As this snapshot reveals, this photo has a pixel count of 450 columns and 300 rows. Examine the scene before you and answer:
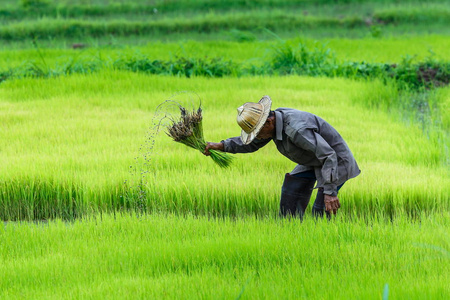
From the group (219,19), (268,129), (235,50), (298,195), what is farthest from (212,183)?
(219,19)

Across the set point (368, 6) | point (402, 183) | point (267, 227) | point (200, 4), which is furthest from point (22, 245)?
point (368, 6)

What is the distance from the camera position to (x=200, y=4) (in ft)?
40.7

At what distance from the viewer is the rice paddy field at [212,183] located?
8.63 feet

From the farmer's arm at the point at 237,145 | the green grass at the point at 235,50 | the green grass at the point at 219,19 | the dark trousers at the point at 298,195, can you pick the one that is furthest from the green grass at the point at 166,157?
the green grass at the point at 219,19

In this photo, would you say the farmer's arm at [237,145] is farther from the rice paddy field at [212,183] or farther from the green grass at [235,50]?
the green grass at [235,50]

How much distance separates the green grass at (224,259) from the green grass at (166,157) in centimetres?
40

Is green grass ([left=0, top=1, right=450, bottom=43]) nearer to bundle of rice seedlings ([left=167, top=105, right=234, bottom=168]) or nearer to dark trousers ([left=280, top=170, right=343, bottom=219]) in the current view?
bundle of rice seedlings ([left=167, top=105, right=234, bottom=168])

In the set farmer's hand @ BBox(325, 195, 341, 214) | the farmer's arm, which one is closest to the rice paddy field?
farmer's hand @ BBox(325, 195, 341, 214)

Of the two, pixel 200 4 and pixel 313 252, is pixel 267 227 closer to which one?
pixel 313 252

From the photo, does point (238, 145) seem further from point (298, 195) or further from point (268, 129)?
point (298, 195)

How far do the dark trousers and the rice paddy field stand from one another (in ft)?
0.25

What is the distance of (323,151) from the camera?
304cm

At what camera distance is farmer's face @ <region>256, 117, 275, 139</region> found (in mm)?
3096

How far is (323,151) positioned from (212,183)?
1.04m
